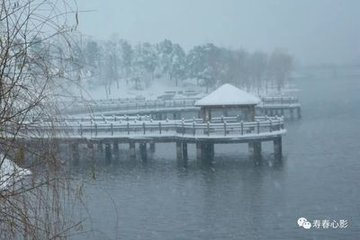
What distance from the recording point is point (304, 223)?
66.4ft

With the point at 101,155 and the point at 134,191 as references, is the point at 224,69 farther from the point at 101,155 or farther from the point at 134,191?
the point at 134,191

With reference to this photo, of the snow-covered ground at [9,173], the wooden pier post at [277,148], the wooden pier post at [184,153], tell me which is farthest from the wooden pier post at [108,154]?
the snow-covered ground at [9,173]

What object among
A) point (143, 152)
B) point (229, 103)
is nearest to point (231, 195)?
point (143, 152)

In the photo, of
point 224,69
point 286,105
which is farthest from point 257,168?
point 224,69

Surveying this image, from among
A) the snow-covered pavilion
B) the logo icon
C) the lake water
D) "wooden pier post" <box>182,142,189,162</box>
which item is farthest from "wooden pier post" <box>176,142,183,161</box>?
the logo icon

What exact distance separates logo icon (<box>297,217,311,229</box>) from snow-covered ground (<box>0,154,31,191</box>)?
15736mm

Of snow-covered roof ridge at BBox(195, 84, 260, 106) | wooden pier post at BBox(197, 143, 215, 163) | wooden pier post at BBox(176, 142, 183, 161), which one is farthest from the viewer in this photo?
snow-covered roof ridge at BBox(195, 84, 260, 106)

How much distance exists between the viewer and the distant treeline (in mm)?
106000

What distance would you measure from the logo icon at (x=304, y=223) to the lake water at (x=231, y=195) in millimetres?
207

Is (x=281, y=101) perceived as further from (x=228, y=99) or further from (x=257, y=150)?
(x=257, y=150)

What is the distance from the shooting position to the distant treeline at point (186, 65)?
106m

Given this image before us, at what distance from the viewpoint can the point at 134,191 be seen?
2805 cm

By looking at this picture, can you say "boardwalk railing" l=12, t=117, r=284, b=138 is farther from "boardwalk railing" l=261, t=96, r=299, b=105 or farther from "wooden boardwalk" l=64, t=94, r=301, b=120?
"boardwalk railing" l=261, t=96, r=299, b=105

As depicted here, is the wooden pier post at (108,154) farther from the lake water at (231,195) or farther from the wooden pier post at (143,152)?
the wooden pier post at (143,152)
